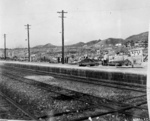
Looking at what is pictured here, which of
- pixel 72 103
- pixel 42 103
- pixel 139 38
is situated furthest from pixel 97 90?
pixel 139 38

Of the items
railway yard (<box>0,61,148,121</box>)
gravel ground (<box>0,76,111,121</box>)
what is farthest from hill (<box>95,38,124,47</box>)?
gravel ground (<box>0,76,111,121</box>)

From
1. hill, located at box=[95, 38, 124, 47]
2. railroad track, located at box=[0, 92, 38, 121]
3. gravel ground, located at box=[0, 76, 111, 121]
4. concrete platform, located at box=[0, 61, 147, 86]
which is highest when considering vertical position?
hill, located at box=[95, 38, 124, 47]

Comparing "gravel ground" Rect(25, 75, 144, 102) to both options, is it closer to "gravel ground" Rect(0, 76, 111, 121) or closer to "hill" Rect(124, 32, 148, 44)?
"gravel ground" Rect(0, 76, 111, 121)

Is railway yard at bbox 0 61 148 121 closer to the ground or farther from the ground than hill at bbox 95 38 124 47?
closer to the ground

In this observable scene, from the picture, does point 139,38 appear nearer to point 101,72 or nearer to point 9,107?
point 9,107

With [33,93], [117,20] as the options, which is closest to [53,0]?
[117,20]

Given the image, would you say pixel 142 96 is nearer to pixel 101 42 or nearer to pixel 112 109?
pixel 112 109

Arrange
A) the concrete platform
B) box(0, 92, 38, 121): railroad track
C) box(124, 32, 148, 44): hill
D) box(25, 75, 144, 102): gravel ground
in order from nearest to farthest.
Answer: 1. box(124, 32, 148, 44): hill
2. box(0, 92, 38, 121): railroad track
3. box(25, 75, 144, 102): gravel ground
4. the concrete platform

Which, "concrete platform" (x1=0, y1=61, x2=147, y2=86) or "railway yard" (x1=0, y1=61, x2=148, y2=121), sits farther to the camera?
"concrete platform" (x1=0, y1=61, x2=147, y2=86)
